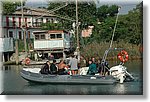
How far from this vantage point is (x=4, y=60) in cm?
683

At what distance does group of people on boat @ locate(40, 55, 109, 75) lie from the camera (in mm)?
6906

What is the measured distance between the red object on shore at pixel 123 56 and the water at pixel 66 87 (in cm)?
8

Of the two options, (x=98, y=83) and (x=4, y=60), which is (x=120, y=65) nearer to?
(x=98, y=83)

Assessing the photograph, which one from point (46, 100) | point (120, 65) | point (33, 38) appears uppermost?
point (33, 38)

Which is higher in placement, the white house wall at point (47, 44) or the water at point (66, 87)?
the white house wall at point (47, 44)

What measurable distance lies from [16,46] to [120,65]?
1599 mm

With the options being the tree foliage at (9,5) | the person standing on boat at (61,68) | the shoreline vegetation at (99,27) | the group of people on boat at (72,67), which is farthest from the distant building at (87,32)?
the tree foliage at (9,5)

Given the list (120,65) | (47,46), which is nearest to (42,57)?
(47,46)

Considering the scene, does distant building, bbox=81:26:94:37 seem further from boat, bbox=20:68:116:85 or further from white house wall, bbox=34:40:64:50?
boat, bbox=20:68:116:85

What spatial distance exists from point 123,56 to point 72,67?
787 millimetres

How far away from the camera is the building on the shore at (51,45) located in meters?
6.92

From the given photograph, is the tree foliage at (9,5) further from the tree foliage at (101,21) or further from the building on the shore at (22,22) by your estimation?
the tree foliage at (101,21)

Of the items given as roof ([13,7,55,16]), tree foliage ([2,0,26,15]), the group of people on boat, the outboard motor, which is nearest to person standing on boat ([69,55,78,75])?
the group of people on boat

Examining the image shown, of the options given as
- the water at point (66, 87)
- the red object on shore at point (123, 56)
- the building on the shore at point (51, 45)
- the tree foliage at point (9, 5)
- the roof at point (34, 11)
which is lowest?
the water at point (66, 87)
